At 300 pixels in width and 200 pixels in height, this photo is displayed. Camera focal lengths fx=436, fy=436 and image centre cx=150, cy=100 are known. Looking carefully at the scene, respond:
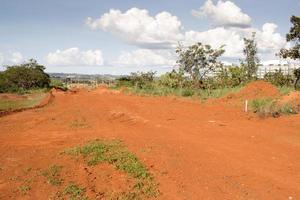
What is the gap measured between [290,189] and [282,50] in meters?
23.5

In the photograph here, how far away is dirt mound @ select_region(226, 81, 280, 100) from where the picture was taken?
27.2m

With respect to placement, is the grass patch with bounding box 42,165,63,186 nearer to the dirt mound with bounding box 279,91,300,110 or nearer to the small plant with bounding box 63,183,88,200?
the small plant with bounding box 63,183,88,200

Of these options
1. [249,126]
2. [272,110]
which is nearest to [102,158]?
[249,126]

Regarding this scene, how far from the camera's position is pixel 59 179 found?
9188 mm

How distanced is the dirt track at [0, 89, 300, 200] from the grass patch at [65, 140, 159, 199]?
0.74ft

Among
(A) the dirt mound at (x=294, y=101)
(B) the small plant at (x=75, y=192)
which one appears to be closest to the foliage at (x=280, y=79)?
(A) the dirt mound at (x=294, y=101)

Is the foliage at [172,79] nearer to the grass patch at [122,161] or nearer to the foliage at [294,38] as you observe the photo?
the foliage at [294,38]

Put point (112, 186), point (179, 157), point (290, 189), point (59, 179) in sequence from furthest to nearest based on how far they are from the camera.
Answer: point (179, 157), point (59, 179), point (112, 186), point (290, 189)

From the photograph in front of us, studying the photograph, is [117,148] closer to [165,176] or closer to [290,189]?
[165,176]

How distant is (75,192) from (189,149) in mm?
3875

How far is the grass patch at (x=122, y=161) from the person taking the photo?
26.8ft

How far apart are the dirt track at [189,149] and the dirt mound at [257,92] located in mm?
8244

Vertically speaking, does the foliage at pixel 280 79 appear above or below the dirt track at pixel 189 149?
above

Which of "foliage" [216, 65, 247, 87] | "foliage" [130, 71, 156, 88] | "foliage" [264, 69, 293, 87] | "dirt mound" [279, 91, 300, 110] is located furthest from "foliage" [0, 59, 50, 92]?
"dirt mound" [279, 91, 300, 110]
